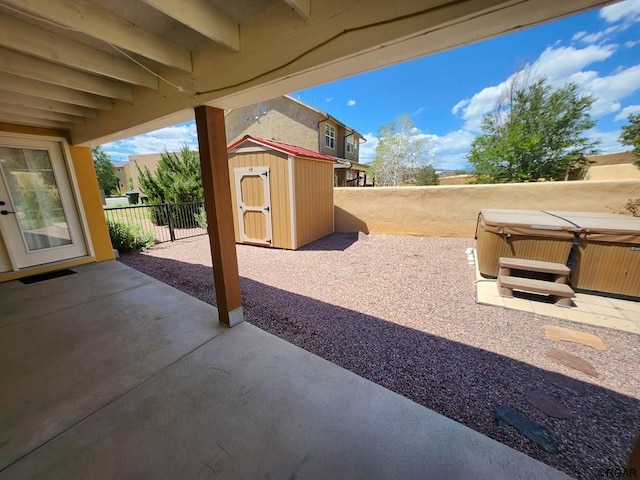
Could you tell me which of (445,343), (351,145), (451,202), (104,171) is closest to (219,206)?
(445,343)

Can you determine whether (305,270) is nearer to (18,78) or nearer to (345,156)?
(18,78)

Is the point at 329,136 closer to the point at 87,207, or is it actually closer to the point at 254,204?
the point at 254,204

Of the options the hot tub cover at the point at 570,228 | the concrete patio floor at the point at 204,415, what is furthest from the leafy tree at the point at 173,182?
the hot tub cover at the point at 570,228

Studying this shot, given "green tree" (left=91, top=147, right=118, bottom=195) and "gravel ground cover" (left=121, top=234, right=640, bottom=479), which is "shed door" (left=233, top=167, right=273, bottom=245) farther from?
"green tree" (left=91, top=147, right=118, bottom=195)

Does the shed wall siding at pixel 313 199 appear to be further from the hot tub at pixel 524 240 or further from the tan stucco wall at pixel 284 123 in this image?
the tan stucco wall at pixel 284 123

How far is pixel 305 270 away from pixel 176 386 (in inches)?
110

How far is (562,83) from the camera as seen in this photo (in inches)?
356

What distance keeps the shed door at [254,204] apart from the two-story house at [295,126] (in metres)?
6.07

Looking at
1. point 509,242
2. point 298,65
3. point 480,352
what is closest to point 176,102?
point 298,65

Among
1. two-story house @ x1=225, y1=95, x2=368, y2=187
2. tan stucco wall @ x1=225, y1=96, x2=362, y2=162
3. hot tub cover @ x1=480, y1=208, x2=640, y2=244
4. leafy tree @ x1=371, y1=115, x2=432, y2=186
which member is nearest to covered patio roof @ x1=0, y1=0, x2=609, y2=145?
hot tub cover @ x1=480, y1=208, x2=640, y2=244

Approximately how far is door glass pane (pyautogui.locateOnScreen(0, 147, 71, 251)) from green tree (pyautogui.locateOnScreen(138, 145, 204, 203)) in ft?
16.2

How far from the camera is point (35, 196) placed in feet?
13.1

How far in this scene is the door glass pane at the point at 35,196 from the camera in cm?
375

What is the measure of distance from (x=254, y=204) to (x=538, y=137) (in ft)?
36.4
